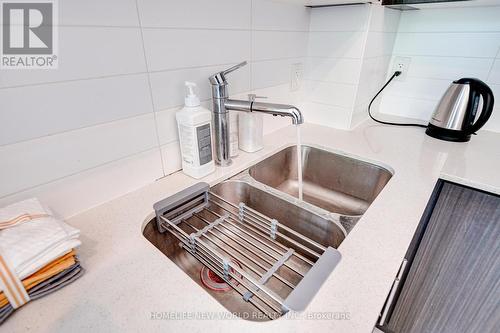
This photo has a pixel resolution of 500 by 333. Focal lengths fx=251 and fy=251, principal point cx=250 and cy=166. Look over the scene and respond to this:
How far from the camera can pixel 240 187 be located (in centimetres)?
86

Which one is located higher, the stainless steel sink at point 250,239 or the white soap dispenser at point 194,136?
the white soap dispenser at point 194,136

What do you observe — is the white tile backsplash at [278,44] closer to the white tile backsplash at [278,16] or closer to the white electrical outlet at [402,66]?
the white tile backsplash at [278,16]

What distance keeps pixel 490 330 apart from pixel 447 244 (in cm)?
42

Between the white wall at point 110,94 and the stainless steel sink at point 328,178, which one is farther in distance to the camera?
the stainless steel sink at point 328,178

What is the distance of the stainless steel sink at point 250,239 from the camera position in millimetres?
667

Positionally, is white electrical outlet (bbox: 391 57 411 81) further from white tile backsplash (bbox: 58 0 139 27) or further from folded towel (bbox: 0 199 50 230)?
folded towel (bbox: 0 199 50 230)

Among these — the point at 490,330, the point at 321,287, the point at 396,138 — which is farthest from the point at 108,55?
the point at 490,330

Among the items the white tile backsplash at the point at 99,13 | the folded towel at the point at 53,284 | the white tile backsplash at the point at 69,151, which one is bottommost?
the folded towel at the point at 53,284

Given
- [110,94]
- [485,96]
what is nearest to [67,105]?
[110,94]

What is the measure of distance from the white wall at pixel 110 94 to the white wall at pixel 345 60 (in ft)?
1.27

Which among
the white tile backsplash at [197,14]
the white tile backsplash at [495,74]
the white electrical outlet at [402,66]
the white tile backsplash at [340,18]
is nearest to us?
the white tile backsplash at [197,14]

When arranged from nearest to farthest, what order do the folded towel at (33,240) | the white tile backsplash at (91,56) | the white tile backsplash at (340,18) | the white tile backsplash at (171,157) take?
the folded towel at (33,240) → the white tile backsplash at (91,56) → the white tile backsplash at (171,157) → the white tile backsplash at (340,18)

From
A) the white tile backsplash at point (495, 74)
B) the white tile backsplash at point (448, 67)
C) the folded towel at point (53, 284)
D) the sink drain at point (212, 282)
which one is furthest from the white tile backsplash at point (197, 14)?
the white tile backsplash at point (495, 74)

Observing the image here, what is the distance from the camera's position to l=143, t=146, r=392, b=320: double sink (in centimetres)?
68
